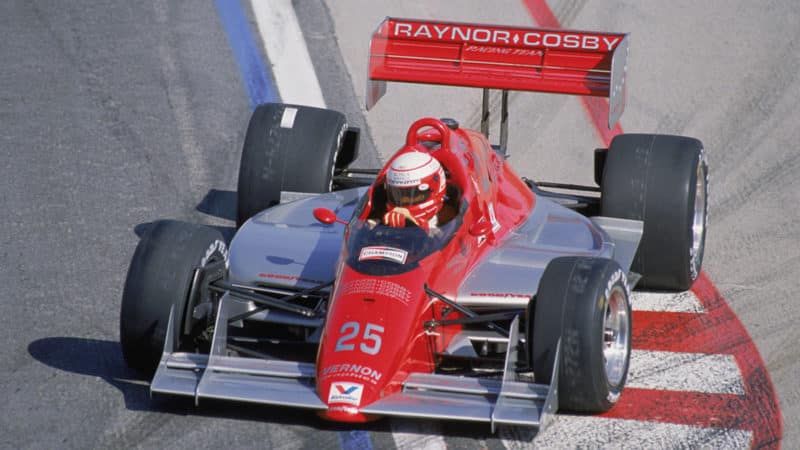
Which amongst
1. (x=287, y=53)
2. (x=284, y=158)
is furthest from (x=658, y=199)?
(x=287, y=53)

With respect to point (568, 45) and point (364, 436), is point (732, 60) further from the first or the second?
point (364, 436)

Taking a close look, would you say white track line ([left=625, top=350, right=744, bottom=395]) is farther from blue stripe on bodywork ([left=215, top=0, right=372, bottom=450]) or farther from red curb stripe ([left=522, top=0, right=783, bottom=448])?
blue stripe on bodywork ([left=215, top=0, right=372, bottom=450])

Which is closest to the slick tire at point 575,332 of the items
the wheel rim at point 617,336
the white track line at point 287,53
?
the wheel rim at point 617,336

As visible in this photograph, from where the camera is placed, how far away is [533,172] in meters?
12.9

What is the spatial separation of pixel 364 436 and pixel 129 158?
226 inches

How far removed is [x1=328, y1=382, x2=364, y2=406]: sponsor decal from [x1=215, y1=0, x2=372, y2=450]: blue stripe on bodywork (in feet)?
22.4

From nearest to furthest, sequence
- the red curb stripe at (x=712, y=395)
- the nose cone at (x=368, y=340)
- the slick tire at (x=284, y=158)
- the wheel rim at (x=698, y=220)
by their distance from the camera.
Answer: the nose cone at (x=368, y=340), the red curb stripe at (x=712, y=395), the wheel rim at (x=698, y=220), the slick tire at (x=284, y=158)

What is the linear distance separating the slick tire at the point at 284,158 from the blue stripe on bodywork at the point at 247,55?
3.17m

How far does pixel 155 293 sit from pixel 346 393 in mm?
1428

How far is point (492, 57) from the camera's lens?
35.9 ft

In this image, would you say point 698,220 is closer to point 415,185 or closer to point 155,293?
point 415,185

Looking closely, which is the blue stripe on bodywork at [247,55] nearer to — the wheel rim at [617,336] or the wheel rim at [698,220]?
the wheel rim at [698,220]

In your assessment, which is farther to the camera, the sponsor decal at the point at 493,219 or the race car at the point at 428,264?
the sponsor decal at the point at 493,219

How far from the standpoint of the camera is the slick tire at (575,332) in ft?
24.5
